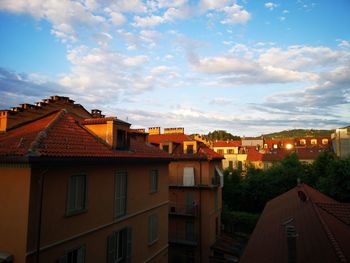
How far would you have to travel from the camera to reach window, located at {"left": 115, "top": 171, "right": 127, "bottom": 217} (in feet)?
37.6

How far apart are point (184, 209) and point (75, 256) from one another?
15.7m

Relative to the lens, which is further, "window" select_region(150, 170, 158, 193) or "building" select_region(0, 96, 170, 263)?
"window" select_region(150, 170, 158, 193)

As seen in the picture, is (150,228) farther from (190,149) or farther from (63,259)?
(190,149)

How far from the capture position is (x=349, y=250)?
6996 millimetres

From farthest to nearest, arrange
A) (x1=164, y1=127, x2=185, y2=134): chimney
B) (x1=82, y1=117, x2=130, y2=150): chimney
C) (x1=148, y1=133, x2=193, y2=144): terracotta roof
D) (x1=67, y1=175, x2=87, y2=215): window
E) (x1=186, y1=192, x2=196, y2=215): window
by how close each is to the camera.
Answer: (x1=164, y1=127, x2=185, y2=134): chimney
(x1=148, y1=133, x2=193, y2=144): terracotta roof
(x1=186, y1=192, x2=196, y2=215): window
(x1=82, y1=117, x2=130, y2=150): chimney
(x1=67, y1=175, x2=87, y2=215): window

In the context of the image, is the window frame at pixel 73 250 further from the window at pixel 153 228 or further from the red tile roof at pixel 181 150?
the red tile roof at pixel 181 150

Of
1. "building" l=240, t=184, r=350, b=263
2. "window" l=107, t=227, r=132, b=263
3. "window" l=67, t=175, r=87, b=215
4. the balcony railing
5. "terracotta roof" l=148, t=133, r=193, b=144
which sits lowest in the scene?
"window" l=107, t=227, r=132, b=263

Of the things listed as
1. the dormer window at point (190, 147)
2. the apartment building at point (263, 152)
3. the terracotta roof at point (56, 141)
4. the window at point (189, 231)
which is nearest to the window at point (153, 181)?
the terracotta roof at point (56, 141)

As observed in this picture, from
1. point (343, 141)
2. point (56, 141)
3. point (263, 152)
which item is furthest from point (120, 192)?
point (263, 152)

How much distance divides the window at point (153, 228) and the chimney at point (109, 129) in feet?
14.7

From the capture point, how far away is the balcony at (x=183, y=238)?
77.2 feet

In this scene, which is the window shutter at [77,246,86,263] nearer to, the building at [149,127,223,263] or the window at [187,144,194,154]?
the building at [149,127,223,263]

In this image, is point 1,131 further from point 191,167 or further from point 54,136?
point 191,167

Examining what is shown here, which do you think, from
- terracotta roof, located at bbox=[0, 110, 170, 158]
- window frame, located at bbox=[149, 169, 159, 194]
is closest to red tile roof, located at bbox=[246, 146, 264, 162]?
window frame, located at bbox=[149, 169, 159, 194]
